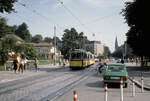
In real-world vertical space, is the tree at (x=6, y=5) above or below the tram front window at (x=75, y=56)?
above

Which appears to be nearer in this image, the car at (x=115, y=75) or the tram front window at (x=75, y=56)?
the car at (x=115, y=75)

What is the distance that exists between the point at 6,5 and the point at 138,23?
19862 millimetres

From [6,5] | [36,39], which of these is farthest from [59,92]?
[36,39]

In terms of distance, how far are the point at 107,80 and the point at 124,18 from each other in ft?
73.8

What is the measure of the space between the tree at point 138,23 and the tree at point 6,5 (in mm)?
17660

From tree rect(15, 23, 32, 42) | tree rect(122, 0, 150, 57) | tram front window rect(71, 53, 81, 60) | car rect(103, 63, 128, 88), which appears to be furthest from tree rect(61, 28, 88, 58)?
car rect(103, 63, 128, 88)

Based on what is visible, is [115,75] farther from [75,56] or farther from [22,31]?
[22,31]

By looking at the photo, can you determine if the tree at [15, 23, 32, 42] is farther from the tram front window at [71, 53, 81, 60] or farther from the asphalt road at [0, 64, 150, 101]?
the asphalt road at [0, 64, 150, 101]

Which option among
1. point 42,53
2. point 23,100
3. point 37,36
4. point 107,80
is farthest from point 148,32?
point 37,36

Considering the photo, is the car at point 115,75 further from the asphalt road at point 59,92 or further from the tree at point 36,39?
the tree at point 36,39

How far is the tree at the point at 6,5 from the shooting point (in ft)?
49.4

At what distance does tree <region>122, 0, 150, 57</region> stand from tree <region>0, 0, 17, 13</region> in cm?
1766

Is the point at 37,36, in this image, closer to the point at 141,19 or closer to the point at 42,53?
the point at 42,53

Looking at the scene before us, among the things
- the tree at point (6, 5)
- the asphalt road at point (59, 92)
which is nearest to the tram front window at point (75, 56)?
the asphalt road at point (59, 92)
